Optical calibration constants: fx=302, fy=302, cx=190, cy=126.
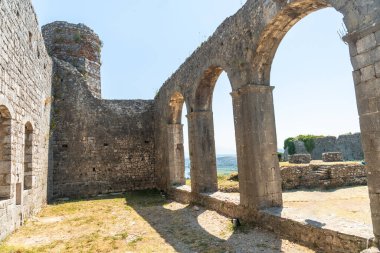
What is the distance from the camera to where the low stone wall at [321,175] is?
524 inches

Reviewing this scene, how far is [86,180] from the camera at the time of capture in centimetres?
1391

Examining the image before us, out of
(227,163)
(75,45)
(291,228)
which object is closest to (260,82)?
(291,228)

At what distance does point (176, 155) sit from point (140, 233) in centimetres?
611

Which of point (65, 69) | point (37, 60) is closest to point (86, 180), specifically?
point (65, 69)

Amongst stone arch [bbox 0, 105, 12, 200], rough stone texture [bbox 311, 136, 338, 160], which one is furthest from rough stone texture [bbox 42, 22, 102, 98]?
rough stone texture [bbox 311, 136, 338, 160]

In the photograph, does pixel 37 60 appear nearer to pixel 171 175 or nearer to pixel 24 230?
pixel 24 230

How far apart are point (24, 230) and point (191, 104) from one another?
584cm

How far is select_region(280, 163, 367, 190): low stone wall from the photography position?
43.7 ft

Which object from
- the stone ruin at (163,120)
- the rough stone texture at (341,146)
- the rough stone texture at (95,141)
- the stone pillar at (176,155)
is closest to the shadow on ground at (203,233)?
the stone ruin at (163,120)

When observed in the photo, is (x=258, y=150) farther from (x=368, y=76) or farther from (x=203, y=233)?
(x=368, y=76)

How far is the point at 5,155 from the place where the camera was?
6.41m

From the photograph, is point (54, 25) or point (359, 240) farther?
point (54, 25)

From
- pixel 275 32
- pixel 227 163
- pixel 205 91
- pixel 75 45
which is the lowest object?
pixel 227 163

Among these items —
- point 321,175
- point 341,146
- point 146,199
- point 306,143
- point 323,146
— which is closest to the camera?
point 146,199
